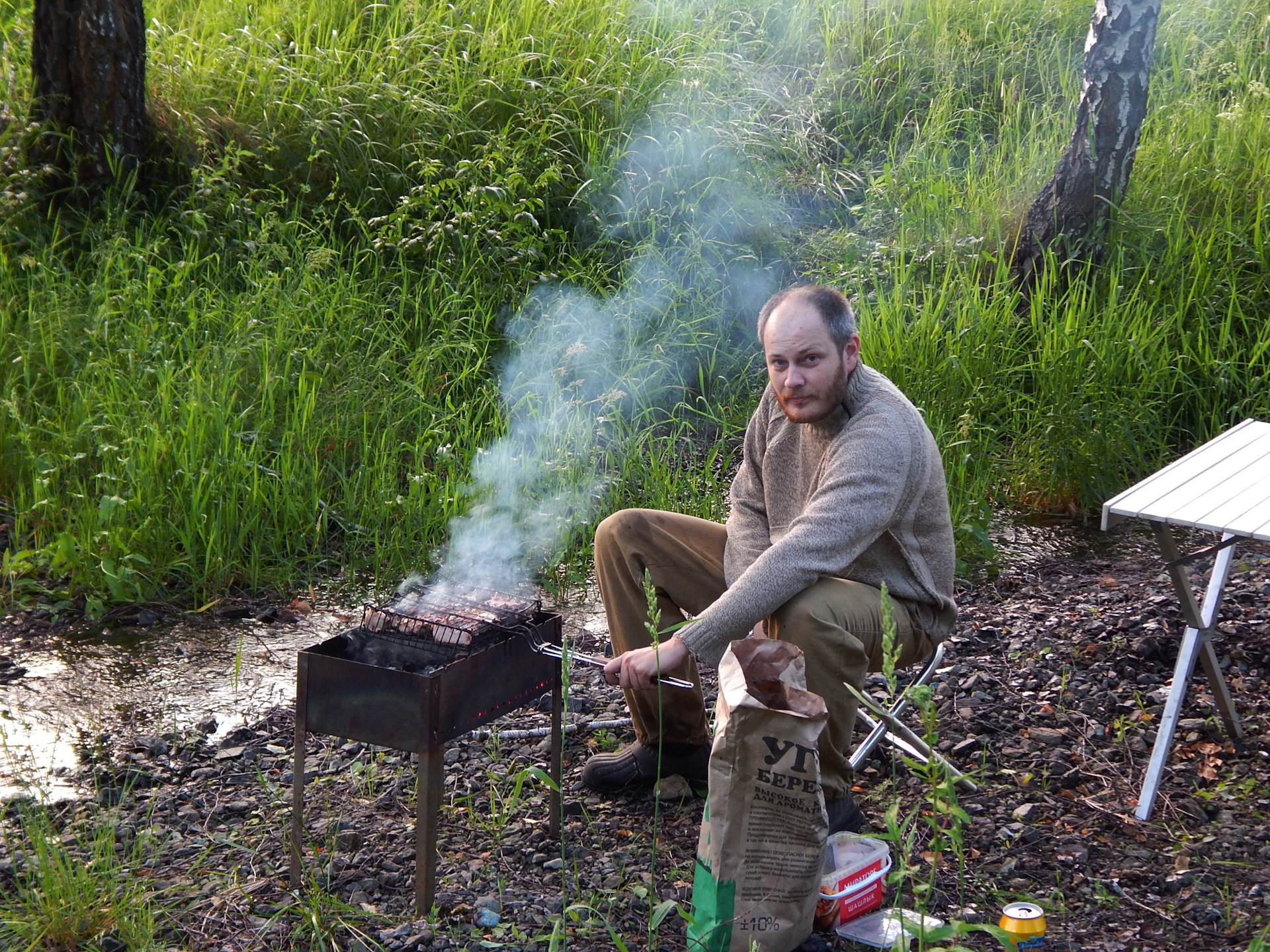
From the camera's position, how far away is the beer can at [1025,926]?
298cm

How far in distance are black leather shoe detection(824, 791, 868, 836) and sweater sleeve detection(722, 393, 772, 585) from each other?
0.74m

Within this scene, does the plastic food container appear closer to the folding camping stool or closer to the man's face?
the folding camping stool

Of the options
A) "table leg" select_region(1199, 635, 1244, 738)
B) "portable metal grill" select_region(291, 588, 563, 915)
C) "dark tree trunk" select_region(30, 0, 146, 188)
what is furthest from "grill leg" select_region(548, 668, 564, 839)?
"dark tree trunk" select_region(30, 0, 146, 188)

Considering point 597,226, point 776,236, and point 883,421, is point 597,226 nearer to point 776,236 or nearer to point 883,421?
point 776,236

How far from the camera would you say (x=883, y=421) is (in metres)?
3.51

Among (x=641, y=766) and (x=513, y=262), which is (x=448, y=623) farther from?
(x=513, y=262)

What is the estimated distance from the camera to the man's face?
3566 millimetres

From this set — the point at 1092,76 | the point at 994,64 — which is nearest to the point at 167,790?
the point at 1092,76

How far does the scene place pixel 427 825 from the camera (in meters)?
3.11

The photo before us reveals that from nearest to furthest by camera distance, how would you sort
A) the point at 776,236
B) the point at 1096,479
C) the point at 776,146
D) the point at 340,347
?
1. the point at 1096,479
2. the point at 340,347
3. the point at 776,236
4. the point at 776,146

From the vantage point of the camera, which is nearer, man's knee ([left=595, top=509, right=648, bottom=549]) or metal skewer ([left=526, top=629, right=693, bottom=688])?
metal skewer ([left=526, top=629, right=693, bottom=688])

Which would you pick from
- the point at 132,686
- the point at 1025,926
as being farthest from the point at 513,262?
the point at 1025,926

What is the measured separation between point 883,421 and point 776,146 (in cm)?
567

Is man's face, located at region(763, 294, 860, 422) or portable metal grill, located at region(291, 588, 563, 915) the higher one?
man's face, located at region(763, 294, 860, 422)
